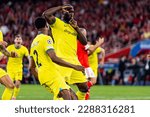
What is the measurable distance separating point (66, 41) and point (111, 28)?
87.1 ft

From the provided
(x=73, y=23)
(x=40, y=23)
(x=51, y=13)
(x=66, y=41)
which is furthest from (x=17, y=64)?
(x=40, y=23)

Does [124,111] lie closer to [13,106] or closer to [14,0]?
[13,106]

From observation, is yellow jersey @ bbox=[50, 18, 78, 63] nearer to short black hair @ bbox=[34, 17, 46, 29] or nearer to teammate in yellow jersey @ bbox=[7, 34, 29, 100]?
short black hair @ bbox=[34, 17, 46, 29]

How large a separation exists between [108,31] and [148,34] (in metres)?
4.51

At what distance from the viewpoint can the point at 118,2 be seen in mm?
43969

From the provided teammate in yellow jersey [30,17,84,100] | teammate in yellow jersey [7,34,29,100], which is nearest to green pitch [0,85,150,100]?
teammate in yellow jersey [7,34,29,100]

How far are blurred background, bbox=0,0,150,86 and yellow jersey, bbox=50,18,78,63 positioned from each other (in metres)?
17.6

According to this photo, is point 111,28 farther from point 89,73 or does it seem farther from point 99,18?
point 89,73

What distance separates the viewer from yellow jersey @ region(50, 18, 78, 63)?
47.3 ft

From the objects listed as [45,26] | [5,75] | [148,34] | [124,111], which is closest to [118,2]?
[148,34]

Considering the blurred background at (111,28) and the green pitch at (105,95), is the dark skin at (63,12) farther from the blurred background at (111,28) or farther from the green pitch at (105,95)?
the blurred background at (111,28)

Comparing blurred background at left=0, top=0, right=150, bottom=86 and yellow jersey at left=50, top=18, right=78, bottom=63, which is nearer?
yellow jersey at left=50, top=18, right=78, bottom=63

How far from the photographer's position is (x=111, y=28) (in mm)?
41000

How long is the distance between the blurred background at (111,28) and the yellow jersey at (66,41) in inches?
694
